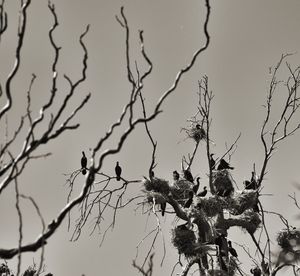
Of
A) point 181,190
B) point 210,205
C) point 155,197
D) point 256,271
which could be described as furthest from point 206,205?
point 256,271

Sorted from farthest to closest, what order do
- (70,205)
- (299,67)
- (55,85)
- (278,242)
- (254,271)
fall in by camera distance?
(254,271)
(299,67)
(278,242)
(55,85)
(70,205)

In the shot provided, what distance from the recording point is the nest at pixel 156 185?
7694mm

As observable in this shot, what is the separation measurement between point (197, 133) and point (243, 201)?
1424mm

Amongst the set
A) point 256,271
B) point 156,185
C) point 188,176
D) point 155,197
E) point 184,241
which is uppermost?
point 188,176

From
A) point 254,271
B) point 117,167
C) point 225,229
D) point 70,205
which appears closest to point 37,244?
point 70,205

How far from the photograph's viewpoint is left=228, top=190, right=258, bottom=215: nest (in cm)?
817

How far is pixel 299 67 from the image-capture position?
873 cm

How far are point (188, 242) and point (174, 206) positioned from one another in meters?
0.61

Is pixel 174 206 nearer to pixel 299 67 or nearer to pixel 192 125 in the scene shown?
pixel 192 125

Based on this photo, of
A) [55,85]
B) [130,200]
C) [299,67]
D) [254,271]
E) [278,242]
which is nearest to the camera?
[55,85]

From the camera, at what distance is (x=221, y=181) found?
854 cm

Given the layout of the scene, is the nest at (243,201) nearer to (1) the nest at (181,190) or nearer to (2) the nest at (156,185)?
(1) the nest at (181,190)

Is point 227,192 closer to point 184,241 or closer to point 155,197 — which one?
point 184,241

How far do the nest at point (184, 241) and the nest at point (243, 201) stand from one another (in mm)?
954
